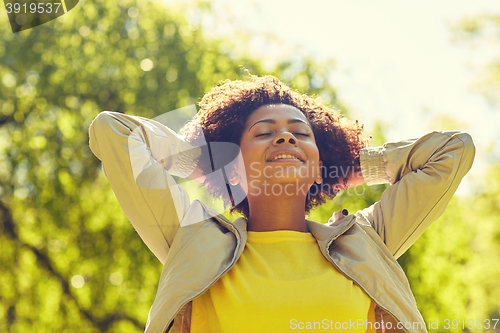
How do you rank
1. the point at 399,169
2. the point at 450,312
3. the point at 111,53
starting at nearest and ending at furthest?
the point at 399,169, the point at 450,312, the point at 111,53

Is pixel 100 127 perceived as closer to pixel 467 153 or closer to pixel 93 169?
pixel 467 153

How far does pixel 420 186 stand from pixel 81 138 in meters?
4.97

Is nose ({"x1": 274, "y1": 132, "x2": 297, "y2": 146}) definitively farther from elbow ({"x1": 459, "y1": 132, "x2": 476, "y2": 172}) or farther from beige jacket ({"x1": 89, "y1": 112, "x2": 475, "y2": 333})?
elbow ({"x1": 459, "y1": 132, "x2": 476, "y2": 172})

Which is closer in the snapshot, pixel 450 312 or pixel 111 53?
pixel 450 312

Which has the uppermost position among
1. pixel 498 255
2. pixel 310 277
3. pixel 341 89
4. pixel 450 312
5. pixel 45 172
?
pixel 310 277

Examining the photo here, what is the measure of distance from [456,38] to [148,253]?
8.50m

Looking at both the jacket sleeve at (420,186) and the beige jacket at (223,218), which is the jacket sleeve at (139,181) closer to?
the beige jacket at (223,218)

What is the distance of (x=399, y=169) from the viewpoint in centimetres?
202

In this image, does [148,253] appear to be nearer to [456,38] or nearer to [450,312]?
[450,312]

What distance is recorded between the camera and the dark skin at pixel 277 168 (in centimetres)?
183

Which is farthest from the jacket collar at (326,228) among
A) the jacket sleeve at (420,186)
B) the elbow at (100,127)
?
the elbow at (100,127)

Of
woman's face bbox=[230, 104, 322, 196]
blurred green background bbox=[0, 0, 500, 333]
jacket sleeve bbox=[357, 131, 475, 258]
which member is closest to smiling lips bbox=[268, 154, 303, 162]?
woman's face bbox=[230, 104, 322, 196]

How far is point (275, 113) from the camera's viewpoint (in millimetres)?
1992

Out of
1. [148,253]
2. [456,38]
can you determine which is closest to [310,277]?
[148,253]
